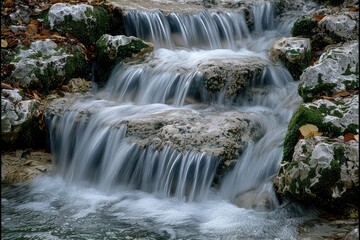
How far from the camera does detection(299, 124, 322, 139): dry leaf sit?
4.62 metres

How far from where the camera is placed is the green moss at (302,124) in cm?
467

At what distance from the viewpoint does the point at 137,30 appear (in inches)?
327

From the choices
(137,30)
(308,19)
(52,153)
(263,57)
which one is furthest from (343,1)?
(52,153)

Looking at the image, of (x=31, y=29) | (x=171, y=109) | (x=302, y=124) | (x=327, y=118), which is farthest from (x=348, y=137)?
(x=31, y=29)

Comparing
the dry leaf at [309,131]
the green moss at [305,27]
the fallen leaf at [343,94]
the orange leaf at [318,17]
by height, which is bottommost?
the dry leaf at [309,131]

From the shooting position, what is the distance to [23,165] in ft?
20.0

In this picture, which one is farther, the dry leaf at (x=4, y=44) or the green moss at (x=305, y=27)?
the green moss at (x=305, y=27)

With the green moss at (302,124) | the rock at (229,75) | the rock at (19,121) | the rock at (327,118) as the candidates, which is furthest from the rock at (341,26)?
the rock at (19,121)

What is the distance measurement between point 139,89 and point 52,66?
57.4 inches

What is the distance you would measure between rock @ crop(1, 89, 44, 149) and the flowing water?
0.85ft

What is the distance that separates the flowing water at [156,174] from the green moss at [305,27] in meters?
0.67

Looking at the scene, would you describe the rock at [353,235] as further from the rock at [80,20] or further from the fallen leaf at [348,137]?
the rock at [80,20]

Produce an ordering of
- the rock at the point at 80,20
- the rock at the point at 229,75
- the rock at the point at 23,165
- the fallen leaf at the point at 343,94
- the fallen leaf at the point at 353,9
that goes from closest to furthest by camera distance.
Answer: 1. the fallen leaf at the point at 343,94
2. the rock at the point at 23,165
3. the rock at the point at 229,75
4. the fallen leaf at the point at 353,9
5. the rock at the point at 80,20

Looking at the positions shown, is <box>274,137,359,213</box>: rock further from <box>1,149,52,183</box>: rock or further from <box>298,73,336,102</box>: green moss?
<box>1,149,52,183</box>: rock
